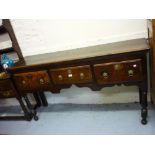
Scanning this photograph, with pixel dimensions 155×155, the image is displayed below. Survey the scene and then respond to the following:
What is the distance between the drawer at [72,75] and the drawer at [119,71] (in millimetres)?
99

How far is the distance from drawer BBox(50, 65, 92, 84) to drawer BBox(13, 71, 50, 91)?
0.11 m

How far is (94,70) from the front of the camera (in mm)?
1940

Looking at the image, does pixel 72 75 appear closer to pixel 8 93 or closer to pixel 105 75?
pixel 105 75

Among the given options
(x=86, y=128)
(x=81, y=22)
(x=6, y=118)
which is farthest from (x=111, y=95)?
(x=6, y=118)

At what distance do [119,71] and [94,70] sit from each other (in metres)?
0.24

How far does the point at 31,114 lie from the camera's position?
2.64 meters

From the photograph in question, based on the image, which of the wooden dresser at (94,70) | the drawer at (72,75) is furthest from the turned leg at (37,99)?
the drawer at (72,75)

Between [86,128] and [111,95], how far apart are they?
557mm

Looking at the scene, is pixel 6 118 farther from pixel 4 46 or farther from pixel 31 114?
pixel 4 46

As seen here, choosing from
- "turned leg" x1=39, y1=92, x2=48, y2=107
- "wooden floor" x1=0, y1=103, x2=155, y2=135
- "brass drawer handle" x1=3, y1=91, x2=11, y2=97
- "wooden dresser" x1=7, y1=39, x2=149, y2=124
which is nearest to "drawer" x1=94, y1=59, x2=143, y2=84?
"wooden dresser" x1=7, y1=39, x2=149, y2=124

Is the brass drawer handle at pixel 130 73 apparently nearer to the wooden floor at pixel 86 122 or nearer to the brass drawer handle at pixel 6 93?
the wooden floor at pixel 86 122

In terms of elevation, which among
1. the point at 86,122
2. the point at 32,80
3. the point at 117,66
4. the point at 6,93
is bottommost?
the point at 86,122

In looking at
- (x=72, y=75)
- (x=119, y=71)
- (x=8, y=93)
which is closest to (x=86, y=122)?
(x=72, y=75)

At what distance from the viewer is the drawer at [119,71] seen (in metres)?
1.83
